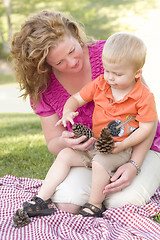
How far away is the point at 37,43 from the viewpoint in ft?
8.87

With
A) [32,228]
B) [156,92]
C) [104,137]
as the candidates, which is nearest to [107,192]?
[104,137]

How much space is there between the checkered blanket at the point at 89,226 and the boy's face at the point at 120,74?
859 mm

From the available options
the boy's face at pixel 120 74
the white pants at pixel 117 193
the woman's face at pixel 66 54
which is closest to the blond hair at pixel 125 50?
the boy's face at pixel 120 74

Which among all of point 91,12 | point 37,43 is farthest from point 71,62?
point 91,12

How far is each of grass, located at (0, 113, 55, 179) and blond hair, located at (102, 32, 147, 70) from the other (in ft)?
5.21

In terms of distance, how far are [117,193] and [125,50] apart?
101 centimetres

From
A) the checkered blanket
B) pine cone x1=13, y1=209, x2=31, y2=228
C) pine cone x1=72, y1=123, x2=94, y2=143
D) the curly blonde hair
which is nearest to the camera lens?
the checkered blanket

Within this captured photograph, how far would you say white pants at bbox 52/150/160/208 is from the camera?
2.64 meters

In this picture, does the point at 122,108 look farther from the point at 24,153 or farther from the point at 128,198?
the point at 24,153

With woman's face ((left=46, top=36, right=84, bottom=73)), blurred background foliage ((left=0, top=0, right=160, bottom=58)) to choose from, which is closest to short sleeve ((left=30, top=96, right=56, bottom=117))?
woman's face ((left=46, top=36, right=84, bottom=73))

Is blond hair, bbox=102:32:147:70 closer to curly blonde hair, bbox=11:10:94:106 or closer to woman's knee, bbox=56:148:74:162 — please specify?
curly blonde hair, bbox=11:10:94:106

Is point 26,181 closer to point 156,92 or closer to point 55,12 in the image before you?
point 55,12

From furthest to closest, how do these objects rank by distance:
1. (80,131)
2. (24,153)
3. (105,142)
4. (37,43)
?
(24,153) < (37,43) < (80,131) < (105,142)

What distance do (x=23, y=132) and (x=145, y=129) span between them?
12.2ft
